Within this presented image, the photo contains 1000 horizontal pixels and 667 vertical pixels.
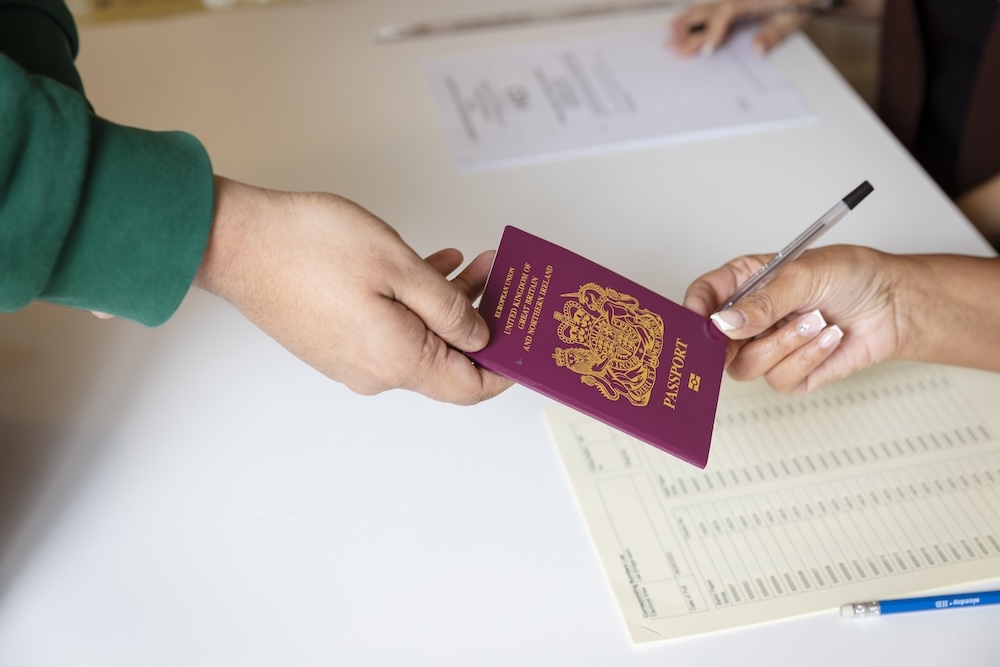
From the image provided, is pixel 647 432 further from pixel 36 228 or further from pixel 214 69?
pixel 214 69

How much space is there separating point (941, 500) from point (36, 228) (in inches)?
31.1

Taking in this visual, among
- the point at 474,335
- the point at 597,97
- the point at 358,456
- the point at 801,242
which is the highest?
the point at 801,242

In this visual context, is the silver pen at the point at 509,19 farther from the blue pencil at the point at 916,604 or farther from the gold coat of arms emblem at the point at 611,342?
the blue pencil at the point at 916,604

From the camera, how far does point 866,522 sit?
2.67 ft

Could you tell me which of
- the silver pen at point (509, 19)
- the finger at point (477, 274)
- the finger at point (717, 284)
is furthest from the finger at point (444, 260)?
the silver pen at point (509, 19)

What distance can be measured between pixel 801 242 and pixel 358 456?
0.46 meters

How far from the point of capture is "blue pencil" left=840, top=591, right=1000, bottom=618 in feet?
2.43

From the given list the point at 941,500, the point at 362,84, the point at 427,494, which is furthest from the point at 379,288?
the point at 362,84

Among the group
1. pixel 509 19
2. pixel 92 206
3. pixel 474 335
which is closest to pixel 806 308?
pixel 474 335

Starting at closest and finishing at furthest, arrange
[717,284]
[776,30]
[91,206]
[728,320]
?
1. [91,206]
2. [728,320]
3. [717,284]
4. [776,30]

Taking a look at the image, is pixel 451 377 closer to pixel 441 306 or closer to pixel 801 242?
pixel 441 306

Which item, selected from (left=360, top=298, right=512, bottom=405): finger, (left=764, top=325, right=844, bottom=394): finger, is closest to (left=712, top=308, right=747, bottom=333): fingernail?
(left=764, top=325, right=844, bottom=394): finger

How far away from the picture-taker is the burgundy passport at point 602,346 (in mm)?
721

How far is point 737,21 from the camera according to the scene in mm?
1476
